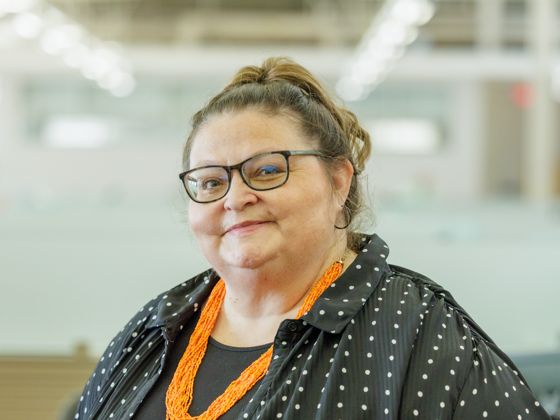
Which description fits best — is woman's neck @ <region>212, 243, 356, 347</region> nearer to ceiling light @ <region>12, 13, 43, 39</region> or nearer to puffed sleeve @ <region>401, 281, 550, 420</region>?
puffed sleeve @ <region>401, 281, 550, 420</region>

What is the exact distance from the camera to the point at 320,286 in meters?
1.40

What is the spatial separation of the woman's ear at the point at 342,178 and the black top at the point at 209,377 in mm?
306

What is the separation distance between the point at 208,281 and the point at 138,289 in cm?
244

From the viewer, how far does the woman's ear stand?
1.44m

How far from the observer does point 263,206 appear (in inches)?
53.0

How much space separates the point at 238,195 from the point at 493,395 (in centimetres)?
52

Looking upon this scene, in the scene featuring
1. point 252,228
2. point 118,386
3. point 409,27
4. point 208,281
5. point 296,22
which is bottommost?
point 118,386

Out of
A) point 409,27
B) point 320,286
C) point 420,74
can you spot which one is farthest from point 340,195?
point 420,74

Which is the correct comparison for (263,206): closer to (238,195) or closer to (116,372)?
(238,195)

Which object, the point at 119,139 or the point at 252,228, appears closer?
the point at 252,228

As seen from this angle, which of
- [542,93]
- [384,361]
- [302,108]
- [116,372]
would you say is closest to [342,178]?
[302,108]

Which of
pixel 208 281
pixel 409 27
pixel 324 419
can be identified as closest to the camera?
pixel 324 419

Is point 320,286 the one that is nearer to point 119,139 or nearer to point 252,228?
point 252,228

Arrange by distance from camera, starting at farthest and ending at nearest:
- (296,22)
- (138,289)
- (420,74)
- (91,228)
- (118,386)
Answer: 1. (296,22)
2. (420,74)
3. (91,228)
4. (138,289)
5. (118,386)
